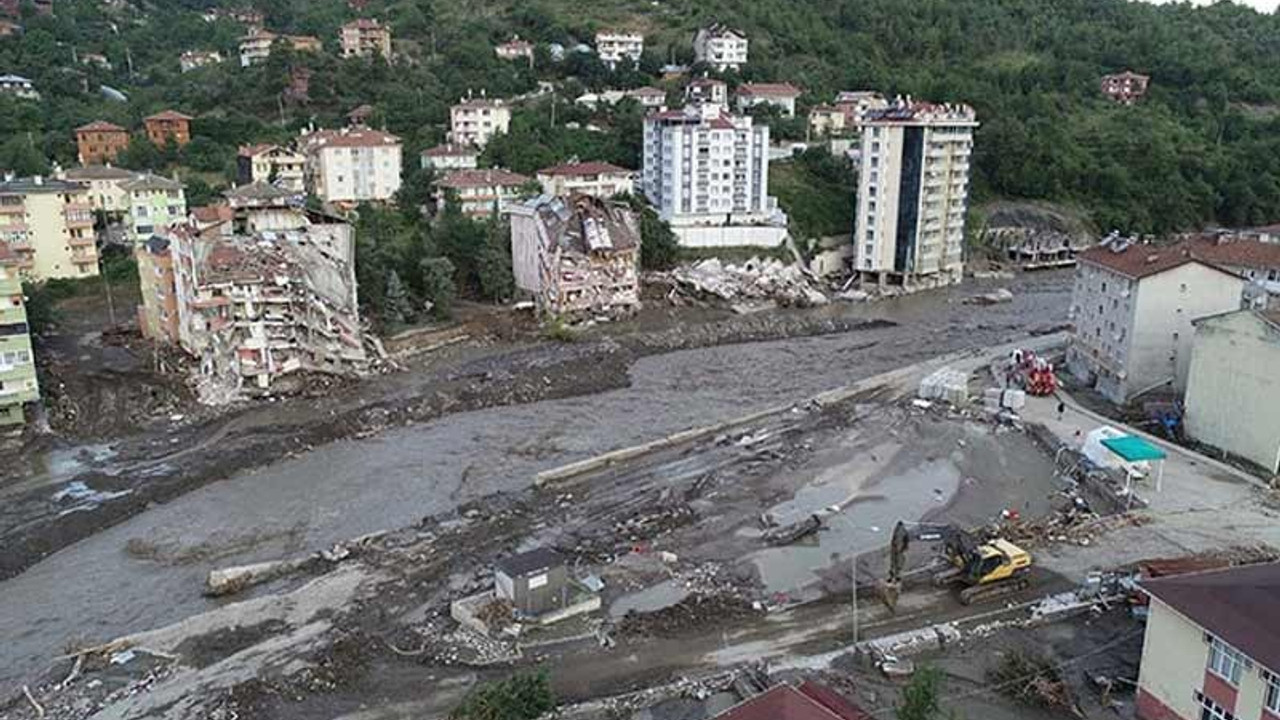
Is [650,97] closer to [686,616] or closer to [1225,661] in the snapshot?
[686,616]

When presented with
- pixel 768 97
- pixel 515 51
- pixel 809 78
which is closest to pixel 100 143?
pixel 515 51

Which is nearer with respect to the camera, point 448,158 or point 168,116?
point 448,158

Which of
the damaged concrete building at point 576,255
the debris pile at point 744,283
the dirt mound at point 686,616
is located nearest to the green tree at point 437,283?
the damaged concrete building at point 576,255

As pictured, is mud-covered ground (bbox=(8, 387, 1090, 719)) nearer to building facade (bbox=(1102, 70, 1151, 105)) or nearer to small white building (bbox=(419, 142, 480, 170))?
small white building (bbox=(419, 142, 480, 170))

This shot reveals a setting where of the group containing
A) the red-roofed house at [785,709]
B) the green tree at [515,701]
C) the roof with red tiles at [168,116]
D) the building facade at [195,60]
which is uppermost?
the building facade at [195,60]

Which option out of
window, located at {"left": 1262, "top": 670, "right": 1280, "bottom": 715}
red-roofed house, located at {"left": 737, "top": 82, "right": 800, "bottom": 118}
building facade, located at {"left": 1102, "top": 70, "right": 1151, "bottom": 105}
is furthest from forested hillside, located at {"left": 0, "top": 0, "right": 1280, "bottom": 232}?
window, located at {"left": 1262, "top": 670, "right": 1280, "bottom": 715}

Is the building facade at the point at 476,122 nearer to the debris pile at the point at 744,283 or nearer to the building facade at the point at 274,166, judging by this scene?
the building facade at the point at 274,166

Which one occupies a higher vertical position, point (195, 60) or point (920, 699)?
point (195, 60)
